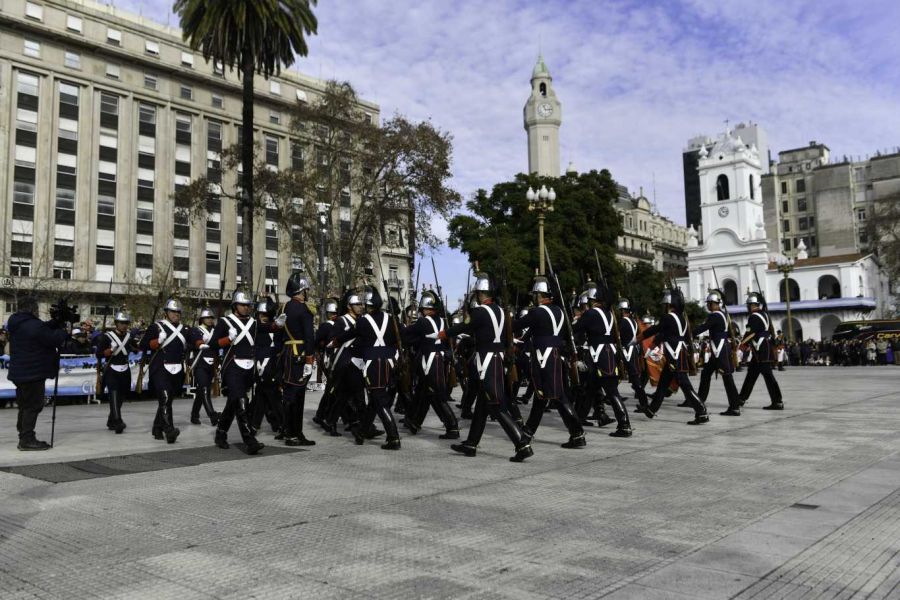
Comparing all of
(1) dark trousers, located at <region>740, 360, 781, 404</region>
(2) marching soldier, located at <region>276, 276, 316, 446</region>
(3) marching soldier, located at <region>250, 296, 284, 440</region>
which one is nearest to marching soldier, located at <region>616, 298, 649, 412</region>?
(1) dark trousers, located at <region>740, 360, 781, 404</region>

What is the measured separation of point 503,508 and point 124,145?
53.7 metres

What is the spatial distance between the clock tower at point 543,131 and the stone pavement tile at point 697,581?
8911 centimetres

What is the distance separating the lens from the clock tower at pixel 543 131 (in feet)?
303

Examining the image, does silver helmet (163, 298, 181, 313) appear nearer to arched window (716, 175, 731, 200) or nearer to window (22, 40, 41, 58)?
window (22, 40, 41, 58)

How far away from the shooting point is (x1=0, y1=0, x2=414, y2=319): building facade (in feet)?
157

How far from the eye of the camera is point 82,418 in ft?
46.7

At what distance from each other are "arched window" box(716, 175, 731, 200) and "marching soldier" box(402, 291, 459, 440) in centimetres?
7649

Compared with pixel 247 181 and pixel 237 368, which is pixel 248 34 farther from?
pixel 237 368

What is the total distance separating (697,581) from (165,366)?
8.35 meters

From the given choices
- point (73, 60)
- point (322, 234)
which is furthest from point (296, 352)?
point (73, 60)

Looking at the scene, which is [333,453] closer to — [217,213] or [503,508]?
[503,508]

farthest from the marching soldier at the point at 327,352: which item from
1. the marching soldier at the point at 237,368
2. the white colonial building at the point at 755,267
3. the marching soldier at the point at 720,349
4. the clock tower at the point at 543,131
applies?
the clock tower at the point at 543,131

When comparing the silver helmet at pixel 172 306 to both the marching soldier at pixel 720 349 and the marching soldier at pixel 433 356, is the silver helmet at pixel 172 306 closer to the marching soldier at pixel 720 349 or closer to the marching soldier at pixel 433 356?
the marching soldier at pixel 433 356

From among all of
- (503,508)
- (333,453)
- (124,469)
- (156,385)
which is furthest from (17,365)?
(503,508)
